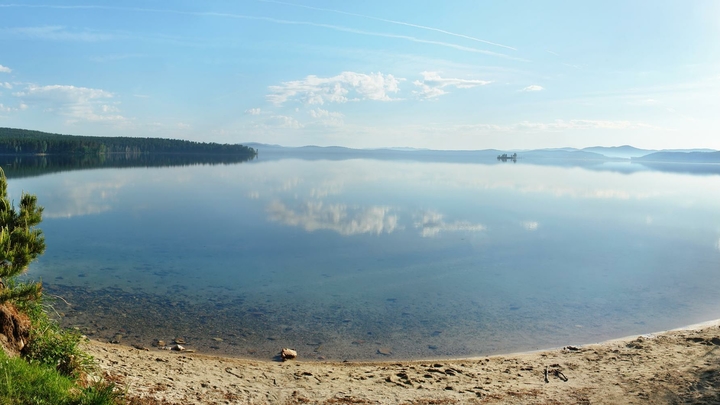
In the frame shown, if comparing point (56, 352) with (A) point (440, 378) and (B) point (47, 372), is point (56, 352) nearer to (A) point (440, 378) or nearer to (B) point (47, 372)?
(B) point (47, 372)

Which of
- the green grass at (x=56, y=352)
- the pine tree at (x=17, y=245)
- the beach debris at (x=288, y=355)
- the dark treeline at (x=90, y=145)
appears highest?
the dark treeline at (x=90, y=145)

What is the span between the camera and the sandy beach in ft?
21.1

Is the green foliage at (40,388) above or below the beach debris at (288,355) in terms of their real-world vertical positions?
above

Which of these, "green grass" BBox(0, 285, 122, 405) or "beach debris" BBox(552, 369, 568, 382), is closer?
"green grass" BBox(0, 285, 122, 405)

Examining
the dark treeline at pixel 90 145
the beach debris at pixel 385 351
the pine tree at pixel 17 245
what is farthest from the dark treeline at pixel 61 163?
the beach debris at pixel 385 351

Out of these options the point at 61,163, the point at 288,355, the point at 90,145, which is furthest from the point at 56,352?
the point at 90,145

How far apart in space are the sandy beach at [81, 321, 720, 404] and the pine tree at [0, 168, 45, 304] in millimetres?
1429

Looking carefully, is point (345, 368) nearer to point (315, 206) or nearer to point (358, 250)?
point (358, 250)

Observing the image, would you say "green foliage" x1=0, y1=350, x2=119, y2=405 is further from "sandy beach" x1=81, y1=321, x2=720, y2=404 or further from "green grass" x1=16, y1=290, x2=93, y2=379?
"sandy beach" x1=81, y1=321, x2=720, y2=404

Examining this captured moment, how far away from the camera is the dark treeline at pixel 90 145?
4523 inches

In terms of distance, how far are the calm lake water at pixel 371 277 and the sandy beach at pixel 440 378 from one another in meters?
1.01

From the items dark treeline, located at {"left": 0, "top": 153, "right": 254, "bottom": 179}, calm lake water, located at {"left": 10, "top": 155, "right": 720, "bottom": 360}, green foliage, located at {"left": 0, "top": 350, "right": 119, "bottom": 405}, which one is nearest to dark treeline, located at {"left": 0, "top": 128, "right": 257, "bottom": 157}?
dark treeline, located at {"left": 0, "top": 153, "right": 254, "bottom": 179}

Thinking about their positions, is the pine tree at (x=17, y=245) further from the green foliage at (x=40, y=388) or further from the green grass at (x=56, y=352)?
the green foliage at (x=40, y=388)

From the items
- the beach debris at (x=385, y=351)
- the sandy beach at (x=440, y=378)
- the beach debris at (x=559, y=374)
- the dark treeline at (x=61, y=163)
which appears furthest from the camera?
the dark treeline at (x=61, y=163)
